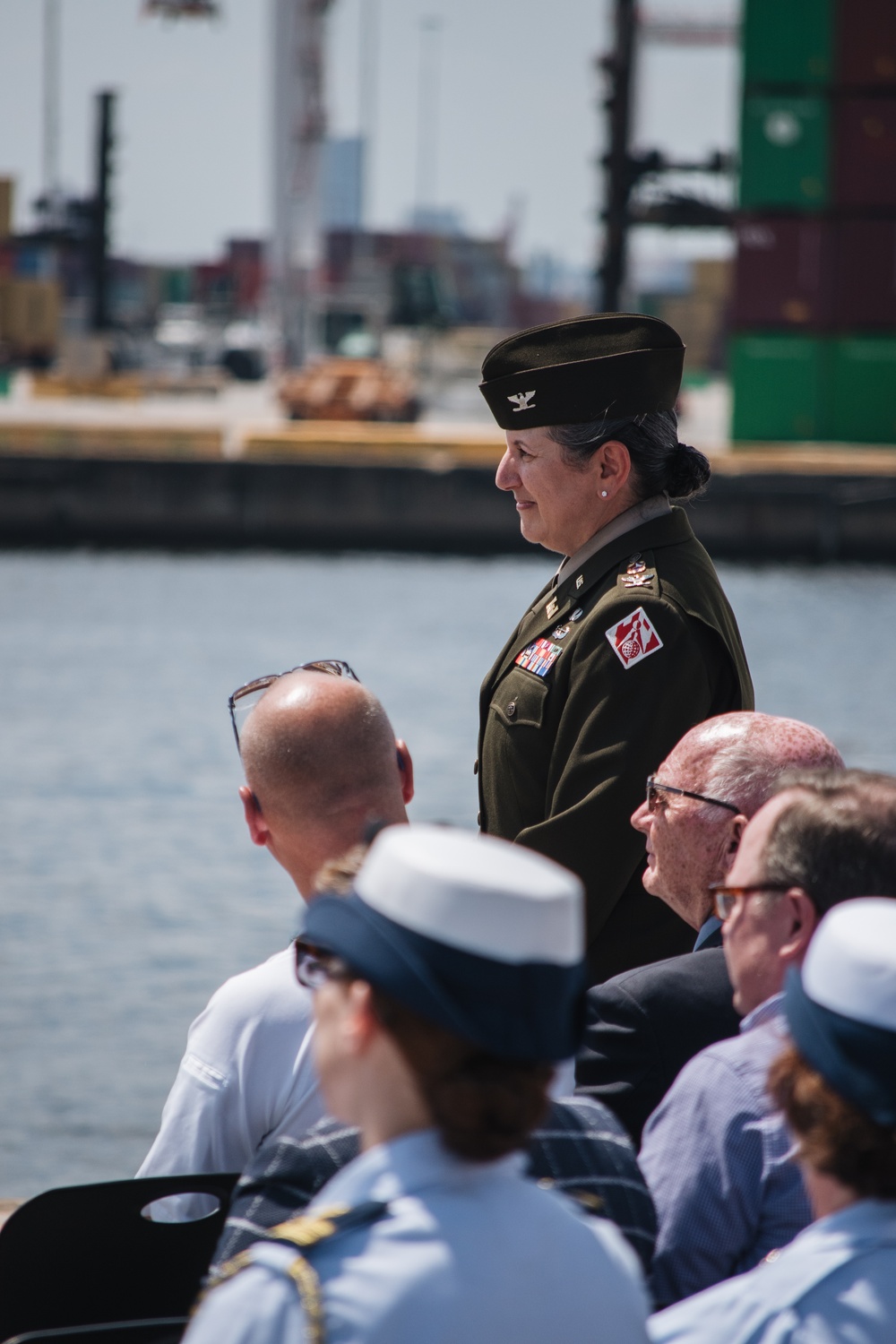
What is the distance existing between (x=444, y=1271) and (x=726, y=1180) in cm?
53

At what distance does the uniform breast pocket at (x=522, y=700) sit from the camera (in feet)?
8.28

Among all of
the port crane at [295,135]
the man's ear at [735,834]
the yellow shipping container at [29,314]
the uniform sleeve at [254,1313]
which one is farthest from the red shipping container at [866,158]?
the uniform sleeve at [254,1313]

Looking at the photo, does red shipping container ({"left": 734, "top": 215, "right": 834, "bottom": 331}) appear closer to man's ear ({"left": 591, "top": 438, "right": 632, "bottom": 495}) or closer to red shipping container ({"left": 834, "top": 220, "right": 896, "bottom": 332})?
red shipping container ({"left": 834, "top": 220, "right": 896, "bottom": 332})

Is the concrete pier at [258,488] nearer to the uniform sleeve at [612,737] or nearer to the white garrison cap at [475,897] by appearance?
the uniform sleeve at [612,737]

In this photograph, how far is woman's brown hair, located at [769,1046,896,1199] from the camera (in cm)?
129

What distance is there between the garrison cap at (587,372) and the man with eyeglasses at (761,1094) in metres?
1.01

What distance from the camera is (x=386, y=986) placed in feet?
3.89

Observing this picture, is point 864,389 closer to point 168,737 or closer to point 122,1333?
point 168,737

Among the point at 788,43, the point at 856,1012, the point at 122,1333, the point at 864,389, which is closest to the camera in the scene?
the point at 856,1012

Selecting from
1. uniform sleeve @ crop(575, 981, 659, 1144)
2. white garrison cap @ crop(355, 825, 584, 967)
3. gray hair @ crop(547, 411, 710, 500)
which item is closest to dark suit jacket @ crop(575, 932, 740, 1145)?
uniform sleeve @ crop(575, 981, 659, 1144)

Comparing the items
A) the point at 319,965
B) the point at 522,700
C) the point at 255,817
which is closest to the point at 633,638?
the point at 522,700

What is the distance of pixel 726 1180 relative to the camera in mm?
1620

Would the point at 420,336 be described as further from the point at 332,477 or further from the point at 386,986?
the point at 386,986

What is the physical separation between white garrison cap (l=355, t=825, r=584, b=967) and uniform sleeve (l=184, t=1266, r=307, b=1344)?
25 cm
